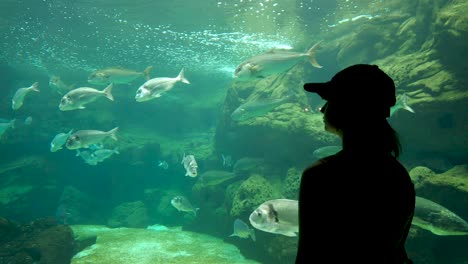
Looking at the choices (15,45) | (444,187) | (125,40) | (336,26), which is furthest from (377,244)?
(15,45)

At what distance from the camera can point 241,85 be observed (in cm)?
1602

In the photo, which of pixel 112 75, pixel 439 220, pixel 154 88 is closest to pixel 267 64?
pixel 154 88

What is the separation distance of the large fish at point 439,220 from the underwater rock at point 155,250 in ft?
16.2

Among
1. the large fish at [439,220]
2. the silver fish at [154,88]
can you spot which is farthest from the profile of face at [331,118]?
the silver fish at [154,88]

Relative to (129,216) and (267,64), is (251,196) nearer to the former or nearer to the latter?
(267,64)

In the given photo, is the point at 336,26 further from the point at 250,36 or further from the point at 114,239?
the point at 114,239

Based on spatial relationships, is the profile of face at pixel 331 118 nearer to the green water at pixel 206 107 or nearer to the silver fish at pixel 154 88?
the green water at pixel 206 107

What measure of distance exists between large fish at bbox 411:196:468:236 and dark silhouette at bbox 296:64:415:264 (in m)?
4.89

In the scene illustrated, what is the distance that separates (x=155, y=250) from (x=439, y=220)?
7.38 meters

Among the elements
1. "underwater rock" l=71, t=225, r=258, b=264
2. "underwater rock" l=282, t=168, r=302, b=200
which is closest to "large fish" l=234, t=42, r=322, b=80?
"underwater rock" l=282, t=168, r=302, b=200

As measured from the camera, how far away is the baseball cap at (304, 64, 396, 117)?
54.1 inches

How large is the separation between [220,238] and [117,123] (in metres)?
13.7

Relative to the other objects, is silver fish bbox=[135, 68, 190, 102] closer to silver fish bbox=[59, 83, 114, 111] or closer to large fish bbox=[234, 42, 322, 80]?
silver fish bbox=[59, 83, 114, 111]

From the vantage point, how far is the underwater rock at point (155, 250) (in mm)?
7938
